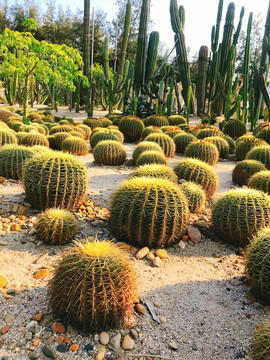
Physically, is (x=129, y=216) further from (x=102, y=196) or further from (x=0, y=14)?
(x=0, y=14)

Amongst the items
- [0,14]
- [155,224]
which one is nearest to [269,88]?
[155,224]

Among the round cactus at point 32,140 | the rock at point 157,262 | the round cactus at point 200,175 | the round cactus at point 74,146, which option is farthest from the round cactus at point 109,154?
the rock at point 157,262

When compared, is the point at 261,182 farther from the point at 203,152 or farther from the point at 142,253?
the point at 142,253

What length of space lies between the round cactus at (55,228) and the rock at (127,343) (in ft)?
4.55

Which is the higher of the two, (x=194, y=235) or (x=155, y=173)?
(x=155, y=173)

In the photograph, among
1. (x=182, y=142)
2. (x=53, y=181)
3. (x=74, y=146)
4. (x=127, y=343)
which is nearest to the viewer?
(x=127, y=343)

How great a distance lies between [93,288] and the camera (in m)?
2.07

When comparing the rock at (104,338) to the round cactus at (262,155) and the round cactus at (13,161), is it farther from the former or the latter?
the round cactus at (262,155)

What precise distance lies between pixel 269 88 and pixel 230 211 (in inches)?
389

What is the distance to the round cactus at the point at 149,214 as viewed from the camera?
321 centimetres

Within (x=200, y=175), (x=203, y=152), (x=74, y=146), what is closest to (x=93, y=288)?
(x=200, y=175)

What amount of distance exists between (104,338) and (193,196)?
2484mm

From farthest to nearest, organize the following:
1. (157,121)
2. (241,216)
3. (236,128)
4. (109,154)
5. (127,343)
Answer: (157,121) → (236,128) → (109,154) → (241,216) → (127,343)

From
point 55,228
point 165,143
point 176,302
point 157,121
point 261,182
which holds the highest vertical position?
point 157,121
